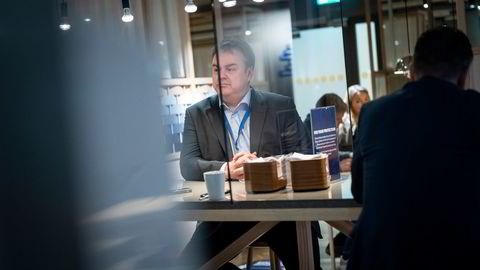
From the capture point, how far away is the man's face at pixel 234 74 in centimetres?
265

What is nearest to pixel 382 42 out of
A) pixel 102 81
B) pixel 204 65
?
pixel 204 65

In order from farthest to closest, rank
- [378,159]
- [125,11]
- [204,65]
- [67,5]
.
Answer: [204,65]
[125,11]
[67,5]
[378,159]

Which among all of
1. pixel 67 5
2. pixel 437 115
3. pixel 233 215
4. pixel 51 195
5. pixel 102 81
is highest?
pixel 67 5

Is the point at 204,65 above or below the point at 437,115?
above

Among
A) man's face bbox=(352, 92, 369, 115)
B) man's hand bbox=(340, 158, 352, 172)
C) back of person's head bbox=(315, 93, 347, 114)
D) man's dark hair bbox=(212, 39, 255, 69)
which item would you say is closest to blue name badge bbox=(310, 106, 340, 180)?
man's hand bbox=(340, 158, 352, 172)

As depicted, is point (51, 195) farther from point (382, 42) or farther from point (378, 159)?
point (382, 42)

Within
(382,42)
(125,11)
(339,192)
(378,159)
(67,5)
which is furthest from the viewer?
(382,42)

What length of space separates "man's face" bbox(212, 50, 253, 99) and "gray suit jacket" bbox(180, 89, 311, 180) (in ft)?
0.24

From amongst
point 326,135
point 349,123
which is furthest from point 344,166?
point 349,123

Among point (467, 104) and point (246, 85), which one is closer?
point (467, 104)

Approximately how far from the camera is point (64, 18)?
166cm

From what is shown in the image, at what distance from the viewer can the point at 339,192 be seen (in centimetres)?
222

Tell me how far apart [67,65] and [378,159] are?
851 mm

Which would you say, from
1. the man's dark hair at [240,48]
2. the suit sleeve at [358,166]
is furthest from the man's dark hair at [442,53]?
the man's dark hair at [240,48]
